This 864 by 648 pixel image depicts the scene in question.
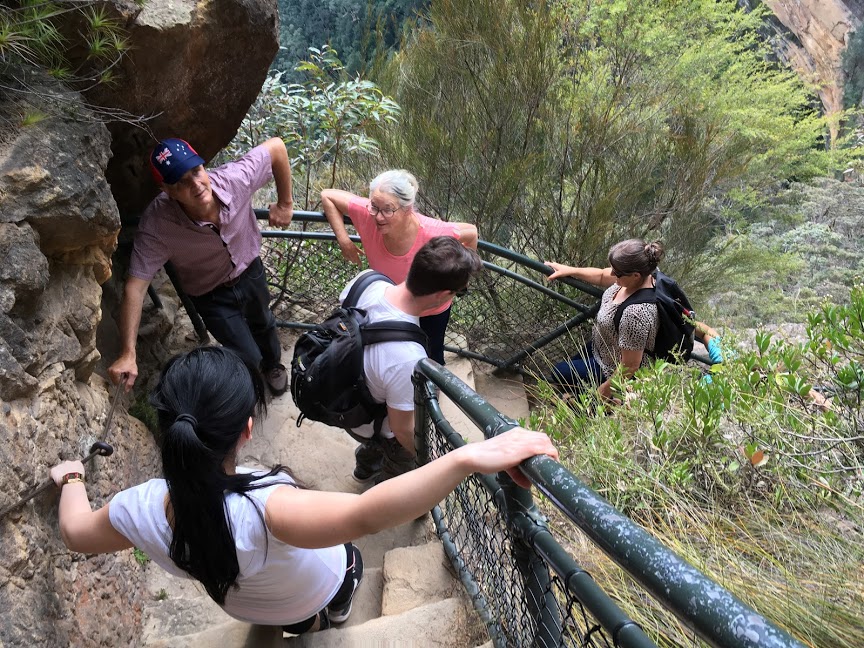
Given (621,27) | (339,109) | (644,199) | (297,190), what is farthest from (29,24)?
(621,27)

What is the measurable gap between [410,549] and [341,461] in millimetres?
1287

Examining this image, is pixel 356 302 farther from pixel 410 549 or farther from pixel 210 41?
pixel 210 41

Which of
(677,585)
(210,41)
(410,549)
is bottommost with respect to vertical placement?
(410,549)

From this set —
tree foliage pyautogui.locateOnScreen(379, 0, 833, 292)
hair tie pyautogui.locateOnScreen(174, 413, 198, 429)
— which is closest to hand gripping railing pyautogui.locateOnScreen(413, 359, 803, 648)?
hair tie pyautogui.locateOnScreen(174, 413, 198, 429)

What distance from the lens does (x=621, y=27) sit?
6684mm

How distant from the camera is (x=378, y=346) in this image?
2.17m

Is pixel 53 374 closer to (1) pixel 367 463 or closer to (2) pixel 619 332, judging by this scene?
(1) pixel 367 463

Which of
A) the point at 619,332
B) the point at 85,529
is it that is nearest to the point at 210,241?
the point at 85,529

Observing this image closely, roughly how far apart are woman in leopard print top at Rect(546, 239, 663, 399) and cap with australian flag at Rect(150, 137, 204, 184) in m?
2.09

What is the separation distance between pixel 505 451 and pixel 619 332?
2289mm

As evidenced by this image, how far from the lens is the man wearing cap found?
251cm

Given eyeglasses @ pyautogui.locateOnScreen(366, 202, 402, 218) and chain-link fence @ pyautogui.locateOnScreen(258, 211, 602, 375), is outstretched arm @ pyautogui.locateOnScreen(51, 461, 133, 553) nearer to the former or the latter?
eyeglasses @ pyautogui.locateOnScreen(366, 202, 402, 218)

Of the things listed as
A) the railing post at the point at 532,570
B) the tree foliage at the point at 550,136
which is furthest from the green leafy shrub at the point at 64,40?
the tree foliage at the point at 550,136

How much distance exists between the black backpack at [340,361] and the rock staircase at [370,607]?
24.5 inches
